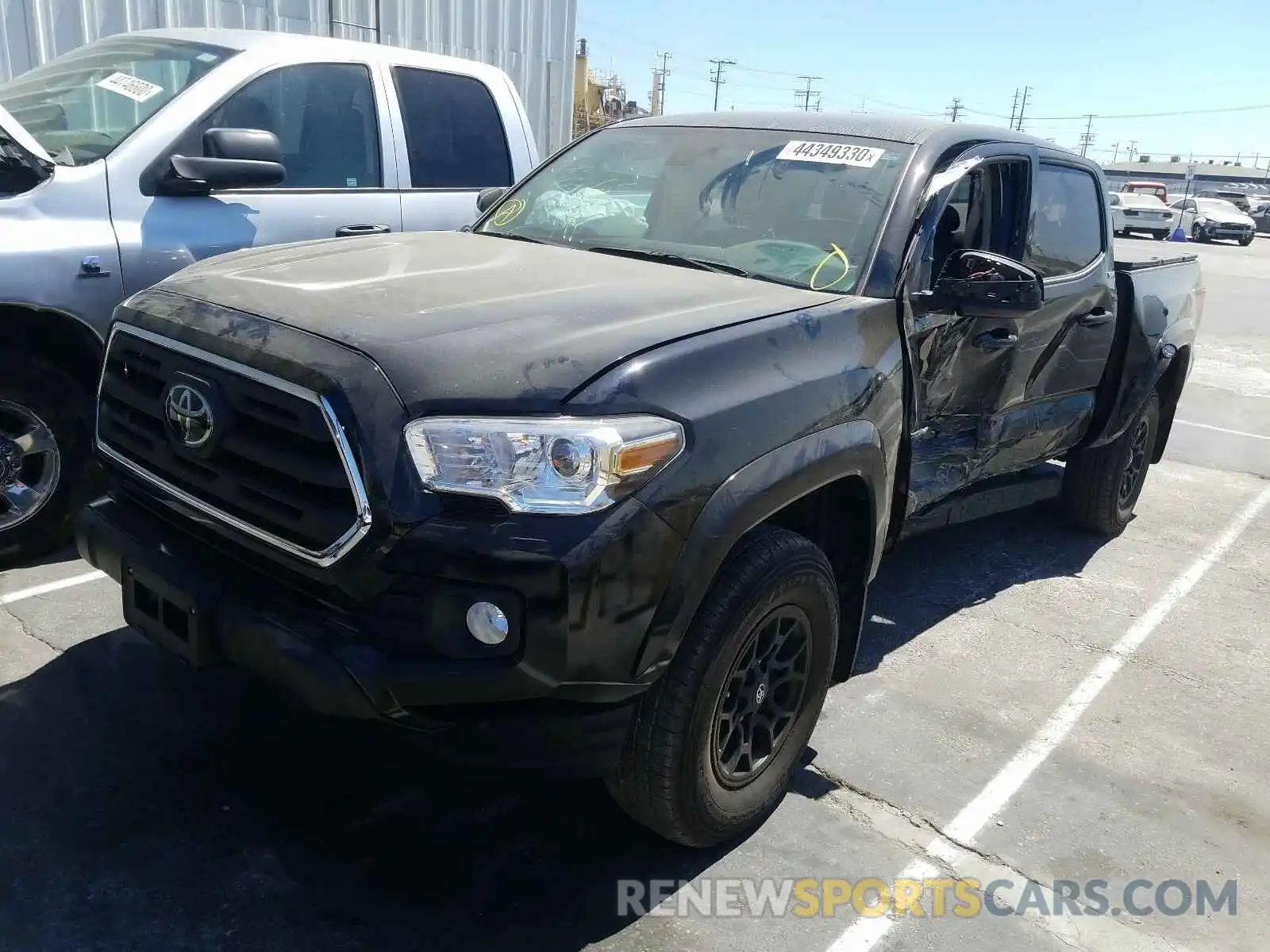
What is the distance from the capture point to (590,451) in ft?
7.22

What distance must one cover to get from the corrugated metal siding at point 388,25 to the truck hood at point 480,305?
618 cm

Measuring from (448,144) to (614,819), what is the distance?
12.1 ft

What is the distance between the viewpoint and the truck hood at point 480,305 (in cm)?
229

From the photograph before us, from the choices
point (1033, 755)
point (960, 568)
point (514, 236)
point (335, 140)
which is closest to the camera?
point (1033, 755)

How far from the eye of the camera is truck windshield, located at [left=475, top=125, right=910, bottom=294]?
3361 millimetres

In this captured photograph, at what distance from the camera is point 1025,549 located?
555cm

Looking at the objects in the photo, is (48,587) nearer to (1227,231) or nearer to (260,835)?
(260,835)

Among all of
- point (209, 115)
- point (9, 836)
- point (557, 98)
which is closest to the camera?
point (9, 836)

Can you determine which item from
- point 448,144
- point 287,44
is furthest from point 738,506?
point 448,144

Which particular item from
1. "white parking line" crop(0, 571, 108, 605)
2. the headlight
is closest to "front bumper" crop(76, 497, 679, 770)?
the headlight

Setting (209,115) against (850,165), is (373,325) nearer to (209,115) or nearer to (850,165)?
(850,165)

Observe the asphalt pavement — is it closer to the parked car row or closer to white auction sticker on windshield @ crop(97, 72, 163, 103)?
the parked car row

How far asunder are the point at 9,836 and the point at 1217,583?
5.25 m

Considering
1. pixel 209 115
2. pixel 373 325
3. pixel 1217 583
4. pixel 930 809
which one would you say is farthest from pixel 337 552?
pixel 1217 583
